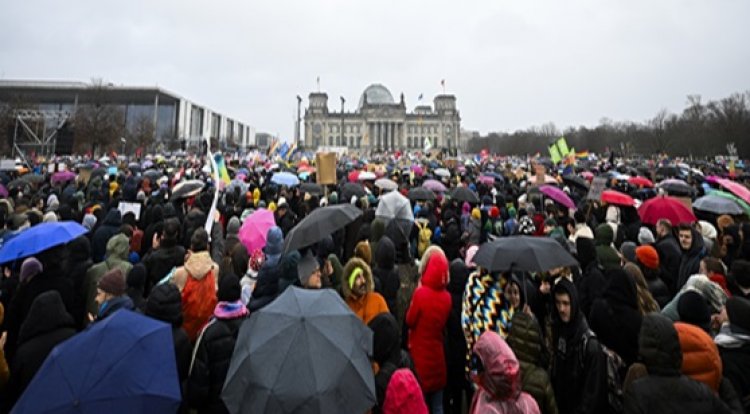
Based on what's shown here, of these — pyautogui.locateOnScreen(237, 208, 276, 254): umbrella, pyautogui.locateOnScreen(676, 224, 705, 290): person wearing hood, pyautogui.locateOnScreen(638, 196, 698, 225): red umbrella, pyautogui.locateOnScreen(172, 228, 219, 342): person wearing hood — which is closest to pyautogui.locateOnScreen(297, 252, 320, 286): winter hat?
pyautogui.locateOnScreen(172, 228, 219, 342): person wearing hood

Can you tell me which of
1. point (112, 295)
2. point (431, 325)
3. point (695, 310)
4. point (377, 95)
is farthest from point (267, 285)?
point (377, 95)

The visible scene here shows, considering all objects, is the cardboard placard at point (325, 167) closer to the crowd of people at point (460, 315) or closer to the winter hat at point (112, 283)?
the crowd of people at point (460, 315)

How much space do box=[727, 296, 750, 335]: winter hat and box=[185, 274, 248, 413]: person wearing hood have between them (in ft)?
11.7

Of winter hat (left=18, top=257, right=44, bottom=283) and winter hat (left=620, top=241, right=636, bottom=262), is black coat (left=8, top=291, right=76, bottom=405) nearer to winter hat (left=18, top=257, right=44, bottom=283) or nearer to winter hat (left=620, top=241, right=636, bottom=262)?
winter hat (left=18, top=257, right=44, bottom=283)

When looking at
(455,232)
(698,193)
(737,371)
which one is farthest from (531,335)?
(698,193)

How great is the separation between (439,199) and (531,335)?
9629 mm

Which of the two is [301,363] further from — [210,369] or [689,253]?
[689,253]

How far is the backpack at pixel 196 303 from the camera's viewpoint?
3803 millimetres

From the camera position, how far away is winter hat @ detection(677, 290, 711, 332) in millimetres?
2918

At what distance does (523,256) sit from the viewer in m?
3.70

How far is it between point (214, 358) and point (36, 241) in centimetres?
257

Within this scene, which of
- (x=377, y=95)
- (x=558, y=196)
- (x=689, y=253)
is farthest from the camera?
(x=377, y=95)

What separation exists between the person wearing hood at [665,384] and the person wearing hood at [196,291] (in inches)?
136

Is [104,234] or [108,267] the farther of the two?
[104,234]
